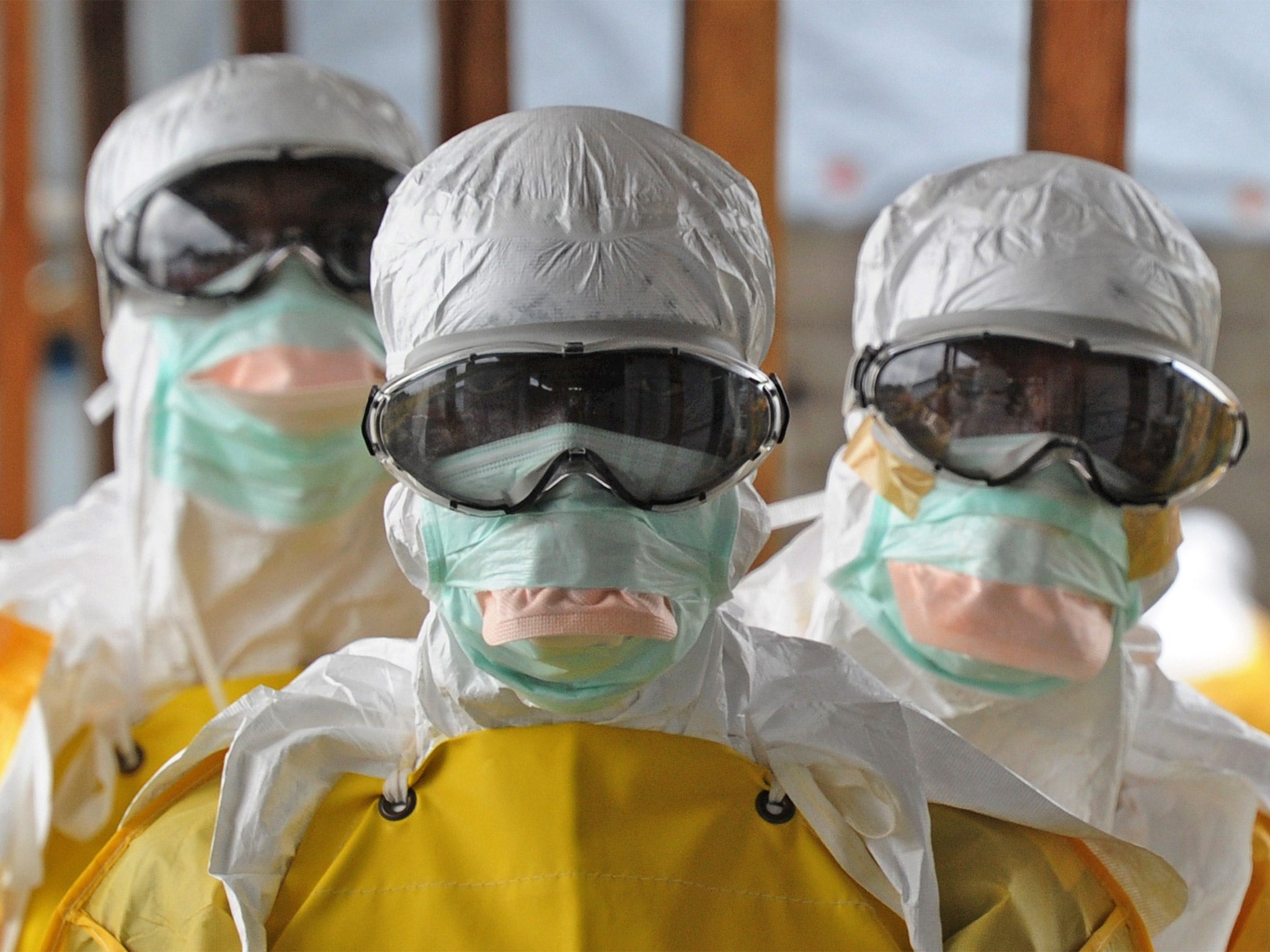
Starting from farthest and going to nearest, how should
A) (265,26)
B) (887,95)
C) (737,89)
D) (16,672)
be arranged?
(887,95), (265,26), (737,89), (16,672)

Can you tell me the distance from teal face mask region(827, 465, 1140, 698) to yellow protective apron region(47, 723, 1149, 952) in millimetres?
242

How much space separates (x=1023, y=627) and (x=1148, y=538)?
162 millimetres

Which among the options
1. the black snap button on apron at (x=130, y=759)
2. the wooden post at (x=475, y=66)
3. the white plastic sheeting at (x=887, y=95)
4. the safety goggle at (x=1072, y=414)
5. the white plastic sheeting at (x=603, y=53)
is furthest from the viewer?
the white plastic sheeting at (x=603, y=53)

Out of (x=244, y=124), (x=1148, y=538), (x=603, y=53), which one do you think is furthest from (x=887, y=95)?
(x=1148, y=538)

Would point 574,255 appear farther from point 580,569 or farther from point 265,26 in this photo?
point 265,26

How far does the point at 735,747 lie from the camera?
4.11 ft

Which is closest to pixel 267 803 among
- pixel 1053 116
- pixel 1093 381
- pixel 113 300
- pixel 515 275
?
pixel 515 275

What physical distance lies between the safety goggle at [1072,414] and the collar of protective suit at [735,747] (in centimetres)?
30

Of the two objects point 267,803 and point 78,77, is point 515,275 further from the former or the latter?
point 78,77

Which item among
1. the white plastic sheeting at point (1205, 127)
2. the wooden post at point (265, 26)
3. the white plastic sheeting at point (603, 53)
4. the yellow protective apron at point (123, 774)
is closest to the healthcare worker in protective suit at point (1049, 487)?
the yellow protective apron at point (123, 774)

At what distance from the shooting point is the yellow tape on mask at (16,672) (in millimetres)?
1656

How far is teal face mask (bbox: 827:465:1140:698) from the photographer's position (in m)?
1.44

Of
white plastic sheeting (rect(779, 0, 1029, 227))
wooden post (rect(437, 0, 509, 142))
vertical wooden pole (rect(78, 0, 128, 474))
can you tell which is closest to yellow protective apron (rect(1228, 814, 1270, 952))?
wooden post (rect(437, 0, 509, 142))

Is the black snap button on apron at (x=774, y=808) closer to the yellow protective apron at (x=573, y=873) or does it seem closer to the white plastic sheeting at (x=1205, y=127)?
the yellow protective apron at (x=573, y=873)
